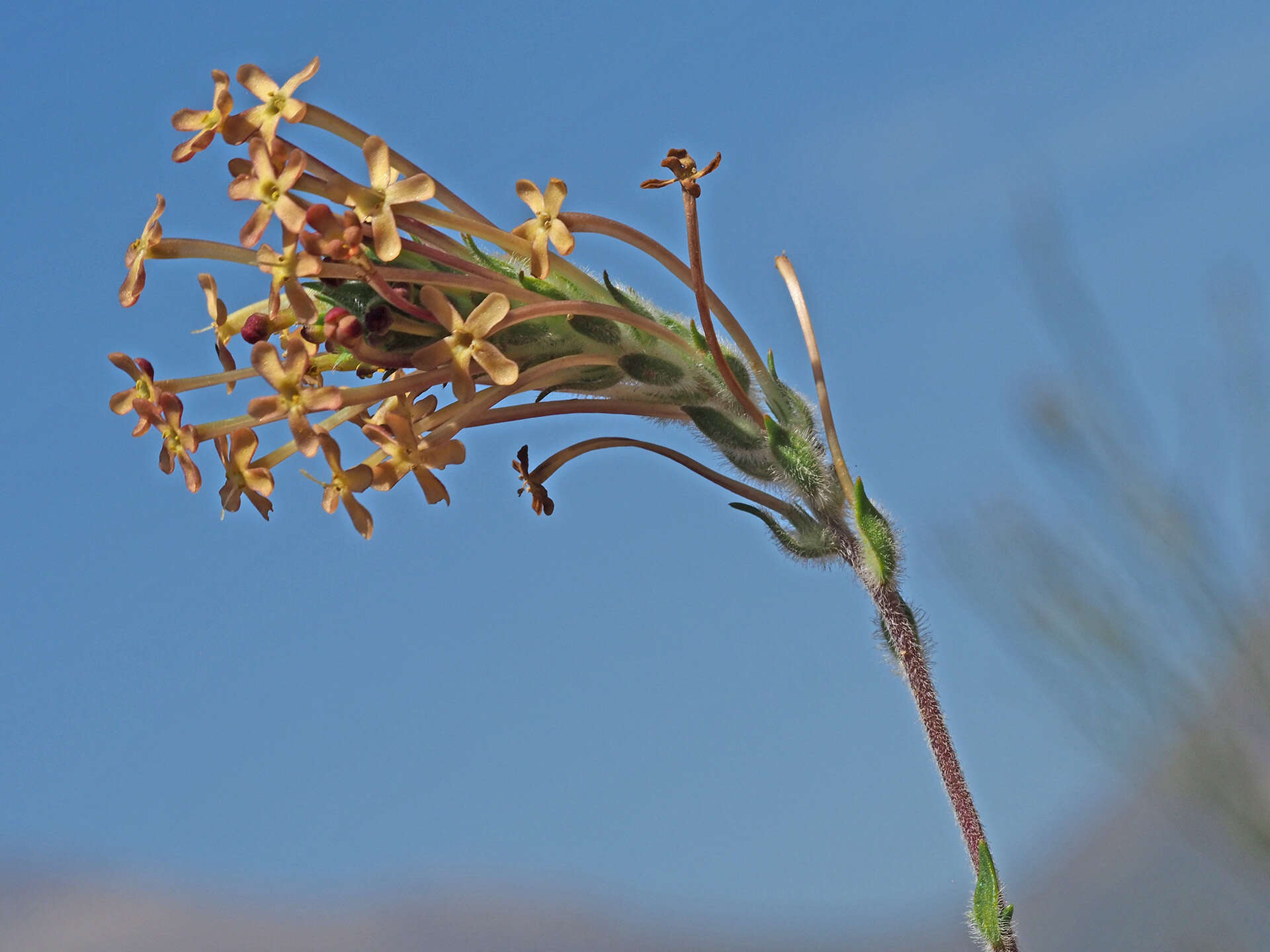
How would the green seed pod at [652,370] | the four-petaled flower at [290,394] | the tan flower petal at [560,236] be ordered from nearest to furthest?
the four-petaled flower at [290,394], the tan flower petal at [560,236], the green seed pod at [652,370]

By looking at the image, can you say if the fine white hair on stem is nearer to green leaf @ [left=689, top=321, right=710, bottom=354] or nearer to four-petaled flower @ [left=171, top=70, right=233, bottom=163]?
green leaf @ [left=689, top=321, right=710, bottom=354]

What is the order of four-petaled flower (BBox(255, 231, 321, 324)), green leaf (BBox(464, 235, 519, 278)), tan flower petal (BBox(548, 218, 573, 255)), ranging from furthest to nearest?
green leaf (BBox(464, 235, 519, 278))
tan flower petal (BBox(548, 218, 573, 255))
four-petaled flower (BBox(255, 231, 321, 324))

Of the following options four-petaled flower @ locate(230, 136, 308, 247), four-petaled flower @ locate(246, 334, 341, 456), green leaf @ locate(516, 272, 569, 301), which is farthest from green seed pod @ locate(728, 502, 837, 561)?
four-petaled flower @ locate(230, 136, 308, 247)

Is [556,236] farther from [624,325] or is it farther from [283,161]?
[283,161]

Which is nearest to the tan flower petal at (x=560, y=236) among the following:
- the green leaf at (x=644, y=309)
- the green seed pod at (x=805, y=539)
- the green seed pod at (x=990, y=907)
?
the green leaf at (x=644, y=309)

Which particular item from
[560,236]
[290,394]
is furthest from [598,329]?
[290,394]

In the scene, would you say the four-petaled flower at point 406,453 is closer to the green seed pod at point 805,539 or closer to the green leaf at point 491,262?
the green leaf at point 491,262

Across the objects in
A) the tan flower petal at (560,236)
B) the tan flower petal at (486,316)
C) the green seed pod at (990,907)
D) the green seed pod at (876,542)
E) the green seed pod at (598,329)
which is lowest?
the green seed pod at (990,907)
